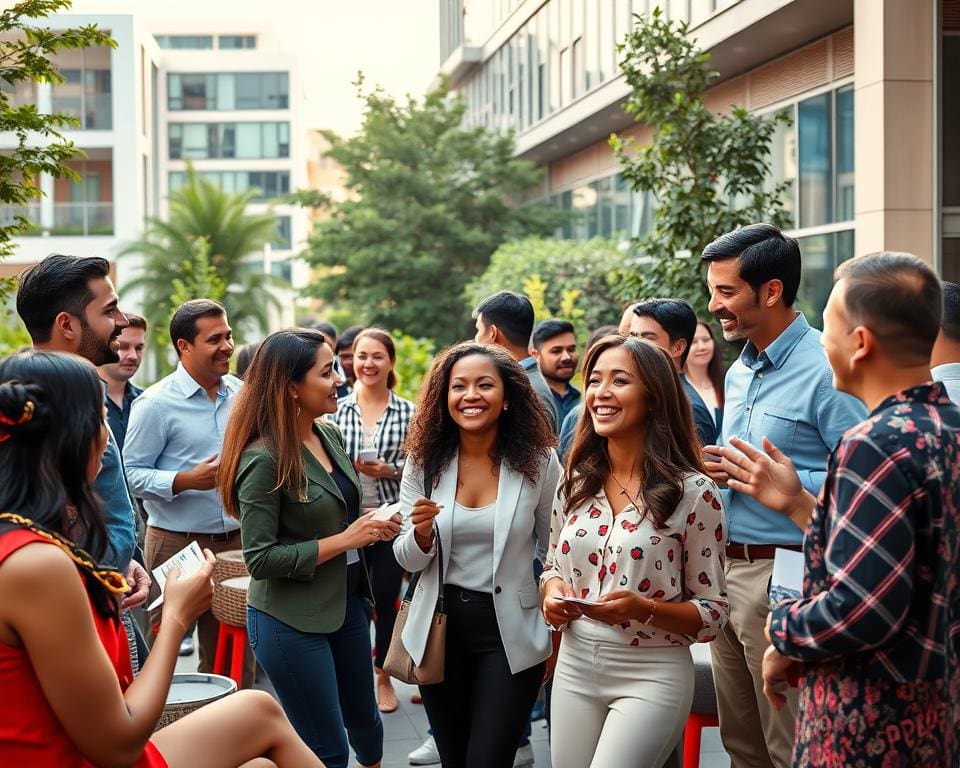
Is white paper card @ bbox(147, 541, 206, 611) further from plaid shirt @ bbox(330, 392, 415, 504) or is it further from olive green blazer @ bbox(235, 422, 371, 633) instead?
plaid shirt @ bbox(330, 392, 415, 504)

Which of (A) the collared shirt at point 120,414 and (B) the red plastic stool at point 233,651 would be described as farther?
(A) the collared shirt at point 120,414

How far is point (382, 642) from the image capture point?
7129 mm

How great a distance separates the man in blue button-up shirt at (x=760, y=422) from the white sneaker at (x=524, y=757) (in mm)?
1455

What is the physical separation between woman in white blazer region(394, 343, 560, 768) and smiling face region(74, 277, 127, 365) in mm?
1258

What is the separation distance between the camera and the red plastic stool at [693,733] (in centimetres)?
461

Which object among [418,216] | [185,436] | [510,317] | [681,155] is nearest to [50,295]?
[185,436]

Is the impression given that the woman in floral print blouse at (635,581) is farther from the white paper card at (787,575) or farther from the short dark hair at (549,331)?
the short dark hair at (549,331)

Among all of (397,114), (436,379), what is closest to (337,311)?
(397,114)

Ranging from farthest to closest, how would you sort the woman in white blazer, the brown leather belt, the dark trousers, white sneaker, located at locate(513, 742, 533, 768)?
the dark trousers < white sneaker, located at locate(513, 742, 533, 768) < the woman in white blazer < the brown leather belt

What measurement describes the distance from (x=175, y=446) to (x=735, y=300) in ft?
10.7

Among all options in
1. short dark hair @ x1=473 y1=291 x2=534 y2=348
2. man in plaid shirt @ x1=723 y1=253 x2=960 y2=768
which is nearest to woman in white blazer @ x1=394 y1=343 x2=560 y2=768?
man in plaid shirt @ x1=723 y1=253 x2=960 y2=768

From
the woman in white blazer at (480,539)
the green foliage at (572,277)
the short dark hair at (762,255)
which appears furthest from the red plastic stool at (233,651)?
the green foliage at (572,277)

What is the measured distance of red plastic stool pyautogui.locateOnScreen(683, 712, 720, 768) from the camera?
4613mm

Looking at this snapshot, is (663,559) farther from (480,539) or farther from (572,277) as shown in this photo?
(572,277)
